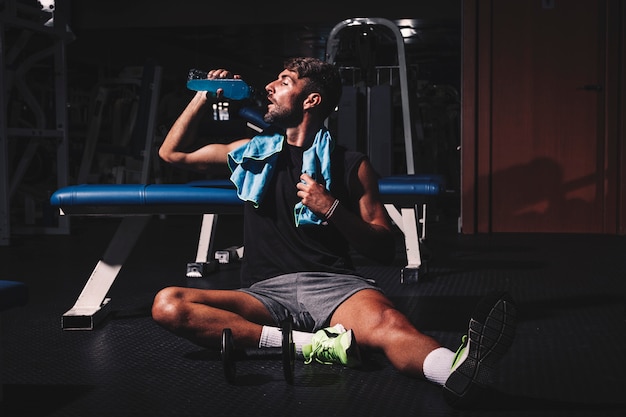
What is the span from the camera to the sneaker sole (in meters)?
1.67

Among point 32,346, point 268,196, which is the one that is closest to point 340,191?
point 268,196

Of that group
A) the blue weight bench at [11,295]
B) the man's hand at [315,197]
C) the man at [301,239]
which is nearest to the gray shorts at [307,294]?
the man at [301,239]

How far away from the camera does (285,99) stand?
222cm

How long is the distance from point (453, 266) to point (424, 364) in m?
2.48

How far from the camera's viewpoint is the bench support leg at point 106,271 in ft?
9.16

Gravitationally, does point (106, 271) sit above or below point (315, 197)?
below

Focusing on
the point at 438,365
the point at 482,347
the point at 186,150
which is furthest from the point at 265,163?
the point at 482,347

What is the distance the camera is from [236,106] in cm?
241

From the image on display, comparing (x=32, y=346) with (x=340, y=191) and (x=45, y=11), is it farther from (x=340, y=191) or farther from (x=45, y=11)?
(x=45, y=11)

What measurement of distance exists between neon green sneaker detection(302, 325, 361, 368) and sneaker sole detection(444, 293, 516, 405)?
40cm

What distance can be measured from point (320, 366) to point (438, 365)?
1.41ft

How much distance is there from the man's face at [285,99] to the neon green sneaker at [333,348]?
0.58m

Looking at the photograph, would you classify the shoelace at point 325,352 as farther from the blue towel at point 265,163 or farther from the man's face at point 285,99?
the man's face at point 285,99

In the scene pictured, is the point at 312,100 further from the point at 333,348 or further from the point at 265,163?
the point at 333,348
